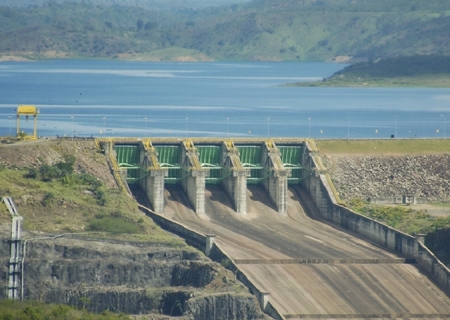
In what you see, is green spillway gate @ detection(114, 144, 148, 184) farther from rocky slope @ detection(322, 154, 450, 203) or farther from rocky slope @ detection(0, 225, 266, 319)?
rocky slope @ detection(0, 225, 266, 319)

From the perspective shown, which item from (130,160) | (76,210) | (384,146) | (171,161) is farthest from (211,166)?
(76,210)

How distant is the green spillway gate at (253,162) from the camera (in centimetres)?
14162

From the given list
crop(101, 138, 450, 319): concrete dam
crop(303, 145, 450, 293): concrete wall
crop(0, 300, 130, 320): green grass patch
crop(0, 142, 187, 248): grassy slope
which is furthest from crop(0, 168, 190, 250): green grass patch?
crop(303, 145, 450, 293): concrete wall

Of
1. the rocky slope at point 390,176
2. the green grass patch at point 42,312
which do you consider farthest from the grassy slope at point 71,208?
the rocky slope at point 390,176

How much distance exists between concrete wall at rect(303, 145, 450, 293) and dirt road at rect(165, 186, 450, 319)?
92 centimetres

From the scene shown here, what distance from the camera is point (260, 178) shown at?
142 m

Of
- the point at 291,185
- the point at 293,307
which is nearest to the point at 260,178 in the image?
the point at 291,185

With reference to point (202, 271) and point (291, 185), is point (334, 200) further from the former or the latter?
point (202, 271)

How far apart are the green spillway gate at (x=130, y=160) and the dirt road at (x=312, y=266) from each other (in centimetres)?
300

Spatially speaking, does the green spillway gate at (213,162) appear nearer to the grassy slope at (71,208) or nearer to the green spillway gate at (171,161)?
the green spillway gate at (171,161)

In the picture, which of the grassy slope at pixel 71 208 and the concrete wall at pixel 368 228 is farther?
the concrete wall at pixel 368 228

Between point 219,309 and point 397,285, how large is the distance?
15142 mm

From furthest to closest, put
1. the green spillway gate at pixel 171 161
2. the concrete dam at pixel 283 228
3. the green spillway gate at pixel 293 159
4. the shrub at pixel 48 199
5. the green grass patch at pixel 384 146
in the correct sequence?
the green grass patch at pixel 384 146, the green spillway gate at pixel 293 159, the green spillway gate at pixel 171 161, the shrub at pixel 48 199, the concrete dam at pixel 283 228

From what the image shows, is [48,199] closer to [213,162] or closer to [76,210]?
[76,210]
